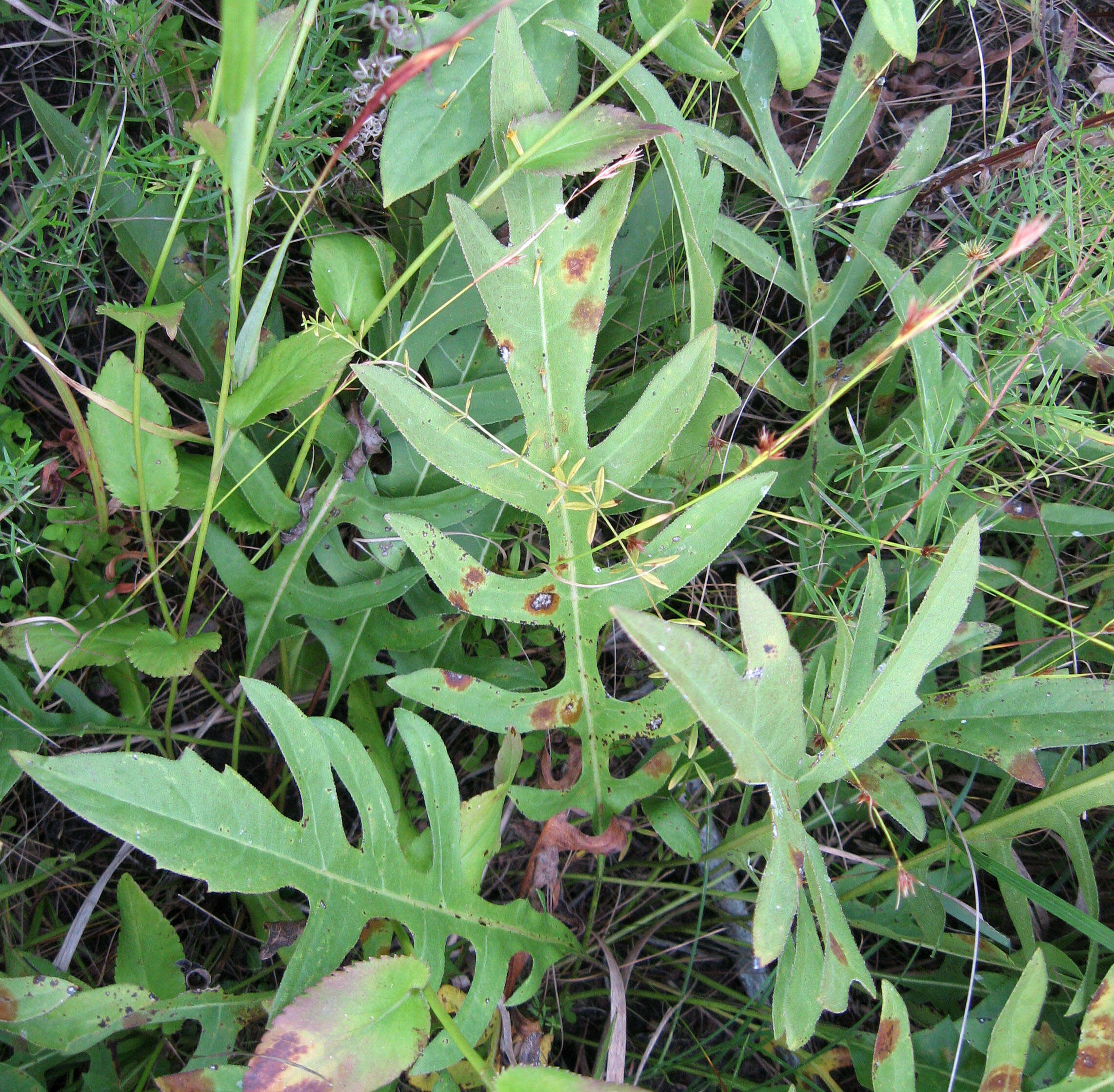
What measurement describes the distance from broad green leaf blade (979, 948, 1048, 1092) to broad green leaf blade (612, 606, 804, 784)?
0.47m

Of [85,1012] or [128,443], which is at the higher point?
[128,443]

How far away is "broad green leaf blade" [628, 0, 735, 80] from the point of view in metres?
1.22

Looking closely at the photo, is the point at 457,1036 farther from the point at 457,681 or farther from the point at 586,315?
the point at 586,315

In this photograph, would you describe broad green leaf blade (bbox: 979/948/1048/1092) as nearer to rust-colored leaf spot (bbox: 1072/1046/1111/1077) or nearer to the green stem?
rust-colored leaf spot (bbox: 1072/1046/1111/1077)

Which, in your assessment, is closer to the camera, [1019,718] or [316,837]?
[316,837]

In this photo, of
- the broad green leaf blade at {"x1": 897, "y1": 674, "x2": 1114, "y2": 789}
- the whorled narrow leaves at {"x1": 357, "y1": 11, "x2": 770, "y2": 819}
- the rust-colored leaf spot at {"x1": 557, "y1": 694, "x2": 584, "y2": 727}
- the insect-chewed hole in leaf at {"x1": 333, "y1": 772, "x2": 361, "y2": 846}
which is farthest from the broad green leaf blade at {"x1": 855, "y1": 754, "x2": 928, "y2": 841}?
the insect-chewed hole in leaf at {"x1": 333, "y1": 772, "x2": 361, "y2": 846}

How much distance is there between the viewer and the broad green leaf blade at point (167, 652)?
52.4 inches

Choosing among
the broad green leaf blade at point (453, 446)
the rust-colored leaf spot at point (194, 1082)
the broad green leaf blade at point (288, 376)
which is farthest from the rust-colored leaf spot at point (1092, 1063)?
the broad green leaf blade at point (288, 376)

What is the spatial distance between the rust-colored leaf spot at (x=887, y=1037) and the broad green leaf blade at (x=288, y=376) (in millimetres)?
1213

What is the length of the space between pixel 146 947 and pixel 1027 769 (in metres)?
1.46

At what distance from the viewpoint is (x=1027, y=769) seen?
55.1 inches

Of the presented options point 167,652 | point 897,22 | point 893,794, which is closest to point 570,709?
point 893,794

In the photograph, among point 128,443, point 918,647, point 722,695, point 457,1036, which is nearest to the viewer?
point 722,695

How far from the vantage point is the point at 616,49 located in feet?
4.04
